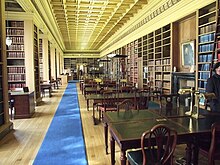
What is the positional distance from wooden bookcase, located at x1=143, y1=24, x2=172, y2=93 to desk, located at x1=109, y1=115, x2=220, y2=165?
4.96 metres

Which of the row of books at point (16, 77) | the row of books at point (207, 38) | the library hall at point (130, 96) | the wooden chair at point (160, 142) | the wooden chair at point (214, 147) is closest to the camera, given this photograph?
the wooden chair at point (160, 142)

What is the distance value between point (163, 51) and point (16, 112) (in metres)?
5.59

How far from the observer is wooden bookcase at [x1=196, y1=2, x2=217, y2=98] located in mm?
5195

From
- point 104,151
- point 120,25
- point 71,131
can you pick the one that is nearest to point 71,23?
point 120,25

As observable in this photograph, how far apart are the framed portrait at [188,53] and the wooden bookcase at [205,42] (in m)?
0.70

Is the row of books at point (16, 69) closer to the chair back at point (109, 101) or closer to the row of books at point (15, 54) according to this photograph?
the row of books at point (15, 54)

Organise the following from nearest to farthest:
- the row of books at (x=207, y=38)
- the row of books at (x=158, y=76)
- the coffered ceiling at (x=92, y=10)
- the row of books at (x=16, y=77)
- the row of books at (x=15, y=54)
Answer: the row of books at (x=207, y=38) → the row of books at (x=15, y=54) → the row of books at (x=16, y=77) → the row of books at (x=158, y=76) → the coffered ceiling at (x=92, y=10)

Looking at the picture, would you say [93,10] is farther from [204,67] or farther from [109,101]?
[204,67]

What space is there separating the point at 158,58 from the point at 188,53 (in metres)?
Answer: 1.87

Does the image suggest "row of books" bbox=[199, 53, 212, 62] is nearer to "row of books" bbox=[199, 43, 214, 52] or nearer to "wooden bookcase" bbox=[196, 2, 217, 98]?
"wooden bookcase" bbox=[196, 2, 217, 98]

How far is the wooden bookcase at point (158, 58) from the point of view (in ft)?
25.2

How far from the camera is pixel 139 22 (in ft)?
34.0

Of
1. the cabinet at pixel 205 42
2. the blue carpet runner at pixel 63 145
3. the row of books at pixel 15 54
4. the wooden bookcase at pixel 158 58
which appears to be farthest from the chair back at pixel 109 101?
the row of books at pixel 15 54

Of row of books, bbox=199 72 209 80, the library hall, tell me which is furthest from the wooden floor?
row of books, bbox=199 72 209 80
